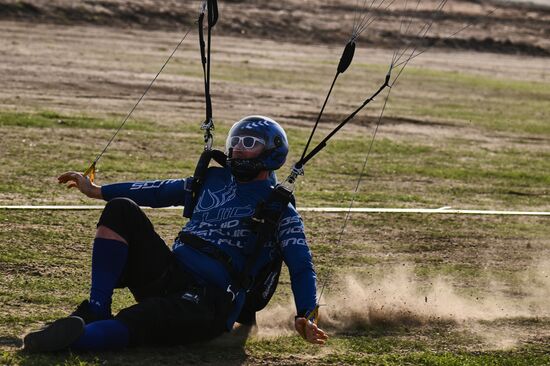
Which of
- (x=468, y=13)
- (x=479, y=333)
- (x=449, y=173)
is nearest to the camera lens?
(x=479, y=333)

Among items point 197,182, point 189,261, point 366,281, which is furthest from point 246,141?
point 366,281

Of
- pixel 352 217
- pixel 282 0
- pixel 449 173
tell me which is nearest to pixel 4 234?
pixel 352 217

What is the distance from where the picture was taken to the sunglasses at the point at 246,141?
7.42m

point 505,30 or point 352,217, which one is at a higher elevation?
point 505,30

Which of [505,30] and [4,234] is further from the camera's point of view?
[505,30]

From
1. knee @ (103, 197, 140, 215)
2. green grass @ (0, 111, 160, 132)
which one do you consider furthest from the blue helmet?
green grass @ (0, 111, 160, 132)

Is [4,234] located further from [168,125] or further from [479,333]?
[168,125]

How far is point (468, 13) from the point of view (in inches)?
2271

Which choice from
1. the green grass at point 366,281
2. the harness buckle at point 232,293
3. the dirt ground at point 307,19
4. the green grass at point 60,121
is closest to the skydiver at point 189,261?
the harness buckle at point 232,293

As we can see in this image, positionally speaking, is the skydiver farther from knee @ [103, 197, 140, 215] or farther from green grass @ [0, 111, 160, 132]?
green grass @ [0, 111, 160, 132]

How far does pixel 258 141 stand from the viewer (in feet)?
24.4

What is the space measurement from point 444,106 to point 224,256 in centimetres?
1950

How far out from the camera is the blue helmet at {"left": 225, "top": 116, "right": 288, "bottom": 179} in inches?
293

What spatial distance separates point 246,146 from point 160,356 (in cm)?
152
